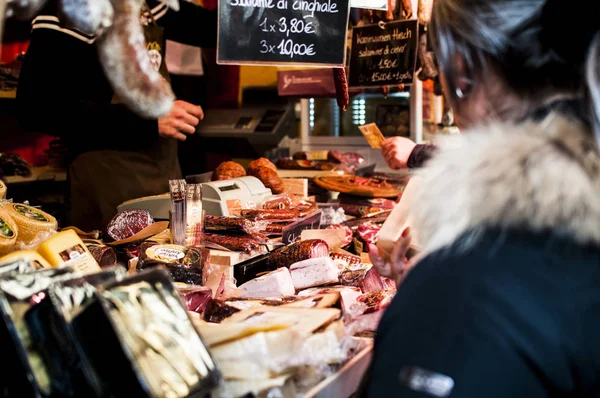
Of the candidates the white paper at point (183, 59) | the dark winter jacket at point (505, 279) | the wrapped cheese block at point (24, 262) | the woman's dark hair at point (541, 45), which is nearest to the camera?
the dark winter jacket at point (505, 279)

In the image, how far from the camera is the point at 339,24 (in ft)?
8.66

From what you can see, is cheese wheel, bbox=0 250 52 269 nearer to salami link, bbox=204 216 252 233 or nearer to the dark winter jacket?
the dark winter jacket

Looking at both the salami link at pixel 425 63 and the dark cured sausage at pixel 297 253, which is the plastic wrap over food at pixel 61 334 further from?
the salami link at pixel 425 63

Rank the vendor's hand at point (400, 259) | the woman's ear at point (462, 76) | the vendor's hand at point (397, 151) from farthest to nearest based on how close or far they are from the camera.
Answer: the vendor's hand at point (397, 151) < the vendor's hand at point (400, 259) < the woman's ear at point (462, 76)

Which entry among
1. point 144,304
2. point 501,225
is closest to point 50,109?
point 144,304

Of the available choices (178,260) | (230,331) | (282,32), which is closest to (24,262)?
(230,331)

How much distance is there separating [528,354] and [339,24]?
1948mm

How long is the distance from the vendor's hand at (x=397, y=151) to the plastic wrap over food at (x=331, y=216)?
43 centimetres

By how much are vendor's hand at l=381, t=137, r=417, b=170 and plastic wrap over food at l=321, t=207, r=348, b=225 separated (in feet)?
1.41

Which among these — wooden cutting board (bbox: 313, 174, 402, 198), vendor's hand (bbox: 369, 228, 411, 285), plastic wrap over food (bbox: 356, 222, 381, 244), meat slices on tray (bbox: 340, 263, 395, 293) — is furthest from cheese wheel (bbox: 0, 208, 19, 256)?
wooden cutting board (bbox: 313, 174, 402, 198)

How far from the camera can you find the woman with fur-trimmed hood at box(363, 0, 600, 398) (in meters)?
0.98

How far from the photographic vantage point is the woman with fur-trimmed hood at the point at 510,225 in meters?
0.98

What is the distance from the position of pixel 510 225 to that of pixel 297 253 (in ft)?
4.96

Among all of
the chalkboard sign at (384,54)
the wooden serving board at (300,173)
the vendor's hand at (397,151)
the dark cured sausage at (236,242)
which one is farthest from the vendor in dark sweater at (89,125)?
the chalkboard sign at (384,54)
